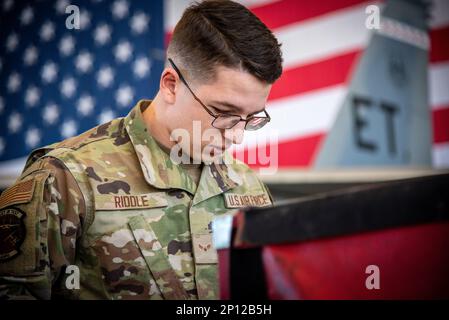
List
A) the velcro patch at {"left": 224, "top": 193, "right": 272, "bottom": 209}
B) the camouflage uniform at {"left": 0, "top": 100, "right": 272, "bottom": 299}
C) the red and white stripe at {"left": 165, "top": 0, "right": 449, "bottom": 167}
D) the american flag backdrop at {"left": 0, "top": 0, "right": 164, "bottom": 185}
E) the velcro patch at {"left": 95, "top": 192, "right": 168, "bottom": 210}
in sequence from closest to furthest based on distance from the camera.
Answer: the camouflage uniform at {"left": 0, "top": 100, "right": 272, "bottom": 299} → the velcro patch at {"left": 95, "top": 192, "right": 168, "bottom": 210} → the velcro patch at {"left": 224, "top": 193, "right": 272, "bottom": 209} → the american flag backdrop at {"left": 0, "top": 0, "right": 164, "bottom": 185} → the red and white stripe at {"left": 165, "top": 0, "right": 449, "bottom": 167}

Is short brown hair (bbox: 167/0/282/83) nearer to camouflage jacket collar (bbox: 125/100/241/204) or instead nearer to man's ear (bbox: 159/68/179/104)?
man's ear (bbox: 159/68/179/104)

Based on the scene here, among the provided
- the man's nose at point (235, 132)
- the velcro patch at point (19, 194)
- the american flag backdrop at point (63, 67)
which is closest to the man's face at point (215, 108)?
the man's nose at point (235, 132)

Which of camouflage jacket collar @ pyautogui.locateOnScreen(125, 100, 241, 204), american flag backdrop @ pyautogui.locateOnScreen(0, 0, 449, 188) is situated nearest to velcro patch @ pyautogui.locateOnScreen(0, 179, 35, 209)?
camouflage jacket collar @ pyautogui.locateOnScreen(125, 100, 241, 204)

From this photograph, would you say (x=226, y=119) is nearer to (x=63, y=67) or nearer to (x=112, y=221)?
(x=112, y=221)

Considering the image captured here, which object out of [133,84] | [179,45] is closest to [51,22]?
[133,84]

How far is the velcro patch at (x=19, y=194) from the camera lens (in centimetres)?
128

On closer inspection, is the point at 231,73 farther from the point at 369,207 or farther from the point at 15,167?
the point at 15,167

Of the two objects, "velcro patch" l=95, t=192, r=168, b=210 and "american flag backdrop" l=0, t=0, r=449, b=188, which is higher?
"american flag backdrop" l=0, t=0, r=449, b=188

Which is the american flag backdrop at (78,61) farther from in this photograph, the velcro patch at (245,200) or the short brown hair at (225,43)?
the velcro patch at (245,200)

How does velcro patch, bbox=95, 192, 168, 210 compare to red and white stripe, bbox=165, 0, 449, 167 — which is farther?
red and white stripe, bbox=165, 0, 449, 167

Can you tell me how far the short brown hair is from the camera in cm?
137

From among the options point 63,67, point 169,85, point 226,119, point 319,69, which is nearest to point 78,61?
point 63,67

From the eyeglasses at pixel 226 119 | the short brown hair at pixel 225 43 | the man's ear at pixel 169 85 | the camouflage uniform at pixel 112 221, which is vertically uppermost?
the short brown hair at pixel 225 43

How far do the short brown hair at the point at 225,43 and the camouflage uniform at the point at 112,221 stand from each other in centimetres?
23
